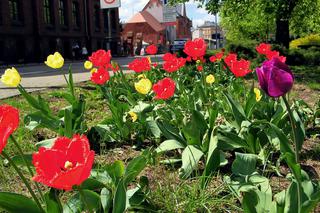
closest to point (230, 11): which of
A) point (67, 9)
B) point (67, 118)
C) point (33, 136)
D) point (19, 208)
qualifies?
point (33, 136)

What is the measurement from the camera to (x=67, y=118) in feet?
9.63

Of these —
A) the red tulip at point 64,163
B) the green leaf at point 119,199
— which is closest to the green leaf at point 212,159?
the green leaf at point 119,199

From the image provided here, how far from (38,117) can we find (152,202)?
170cm

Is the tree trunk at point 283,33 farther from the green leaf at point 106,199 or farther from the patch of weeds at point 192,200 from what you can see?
the green leaf at point 106,199

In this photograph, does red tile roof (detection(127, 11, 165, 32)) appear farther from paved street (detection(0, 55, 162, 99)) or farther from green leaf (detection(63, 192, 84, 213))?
green leaf (detection(63, 192, 84, 213))

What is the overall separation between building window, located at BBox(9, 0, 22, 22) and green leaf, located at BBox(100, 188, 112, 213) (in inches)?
1163

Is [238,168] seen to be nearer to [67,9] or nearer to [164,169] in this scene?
[164,169]

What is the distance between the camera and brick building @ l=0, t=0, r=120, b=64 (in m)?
28.9

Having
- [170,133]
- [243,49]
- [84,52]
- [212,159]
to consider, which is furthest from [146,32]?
[212,159]

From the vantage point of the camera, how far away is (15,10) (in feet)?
99.1

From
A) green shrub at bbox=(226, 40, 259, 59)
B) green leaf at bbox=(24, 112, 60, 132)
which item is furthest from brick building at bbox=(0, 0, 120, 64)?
green leaf at bbox=(24, 112, 60, 132)

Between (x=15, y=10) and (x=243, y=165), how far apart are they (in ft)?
99.7

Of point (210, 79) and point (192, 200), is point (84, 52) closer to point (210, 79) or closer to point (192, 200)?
point (210, 79)

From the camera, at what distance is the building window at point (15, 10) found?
29761 millimetres
